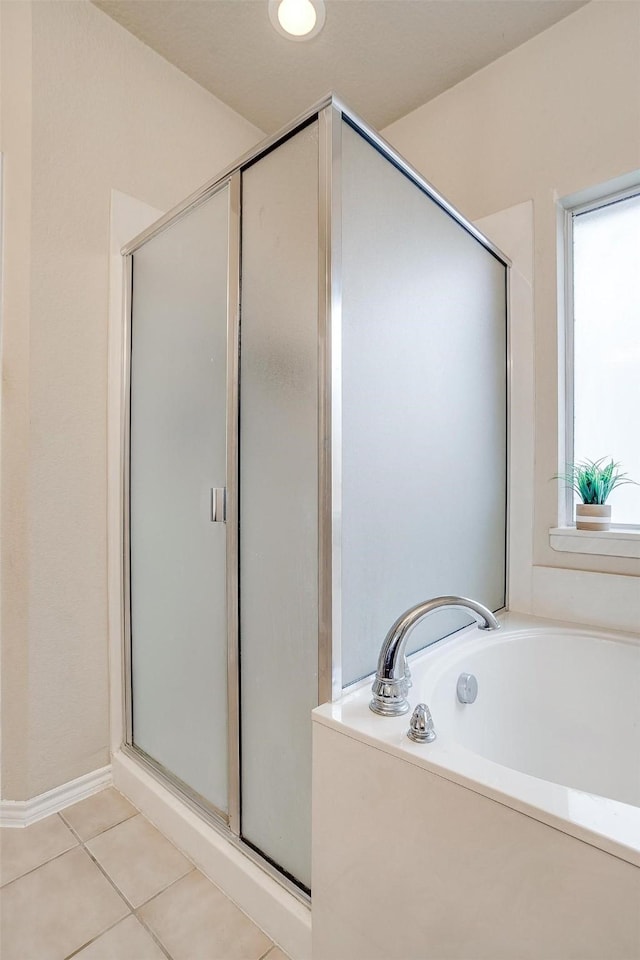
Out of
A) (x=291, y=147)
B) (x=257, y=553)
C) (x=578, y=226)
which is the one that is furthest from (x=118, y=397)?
(x=578, y=226)

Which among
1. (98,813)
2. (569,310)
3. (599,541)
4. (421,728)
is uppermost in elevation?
(569,310)

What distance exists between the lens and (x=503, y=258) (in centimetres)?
176

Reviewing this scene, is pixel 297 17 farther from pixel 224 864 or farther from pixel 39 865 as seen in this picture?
pixel 39 865

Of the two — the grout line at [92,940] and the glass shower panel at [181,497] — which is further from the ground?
the glass shower panel at [181,497]

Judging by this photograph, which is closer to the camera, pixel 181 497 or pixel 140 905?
pixel 140 905

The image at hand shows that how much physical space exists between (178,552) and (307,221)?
999mm

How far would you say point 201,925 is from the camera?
3.76 ft

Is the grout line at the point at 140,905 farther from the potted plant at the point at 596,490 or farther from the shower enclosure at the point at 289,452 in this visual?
the potted plant at the point at 596,490

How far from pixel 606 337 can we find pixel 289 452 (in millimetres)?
1339

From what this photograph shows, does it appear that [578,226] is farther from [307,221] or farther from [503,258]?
[307,221]

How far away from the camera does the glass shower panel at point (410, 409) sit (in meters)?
1.08

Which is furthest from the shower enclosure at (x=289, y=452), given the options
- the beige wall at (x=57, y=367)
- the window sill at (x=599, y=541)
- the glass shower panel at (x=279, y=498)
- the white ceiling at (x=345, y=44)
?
the white ceiling at (x=345, y=44)

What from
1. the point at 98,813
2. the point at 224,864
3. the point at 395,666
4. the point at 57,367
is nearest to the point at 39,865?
the point at 98,813

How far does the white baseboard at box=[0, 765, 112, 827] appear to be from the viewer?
1.47m
